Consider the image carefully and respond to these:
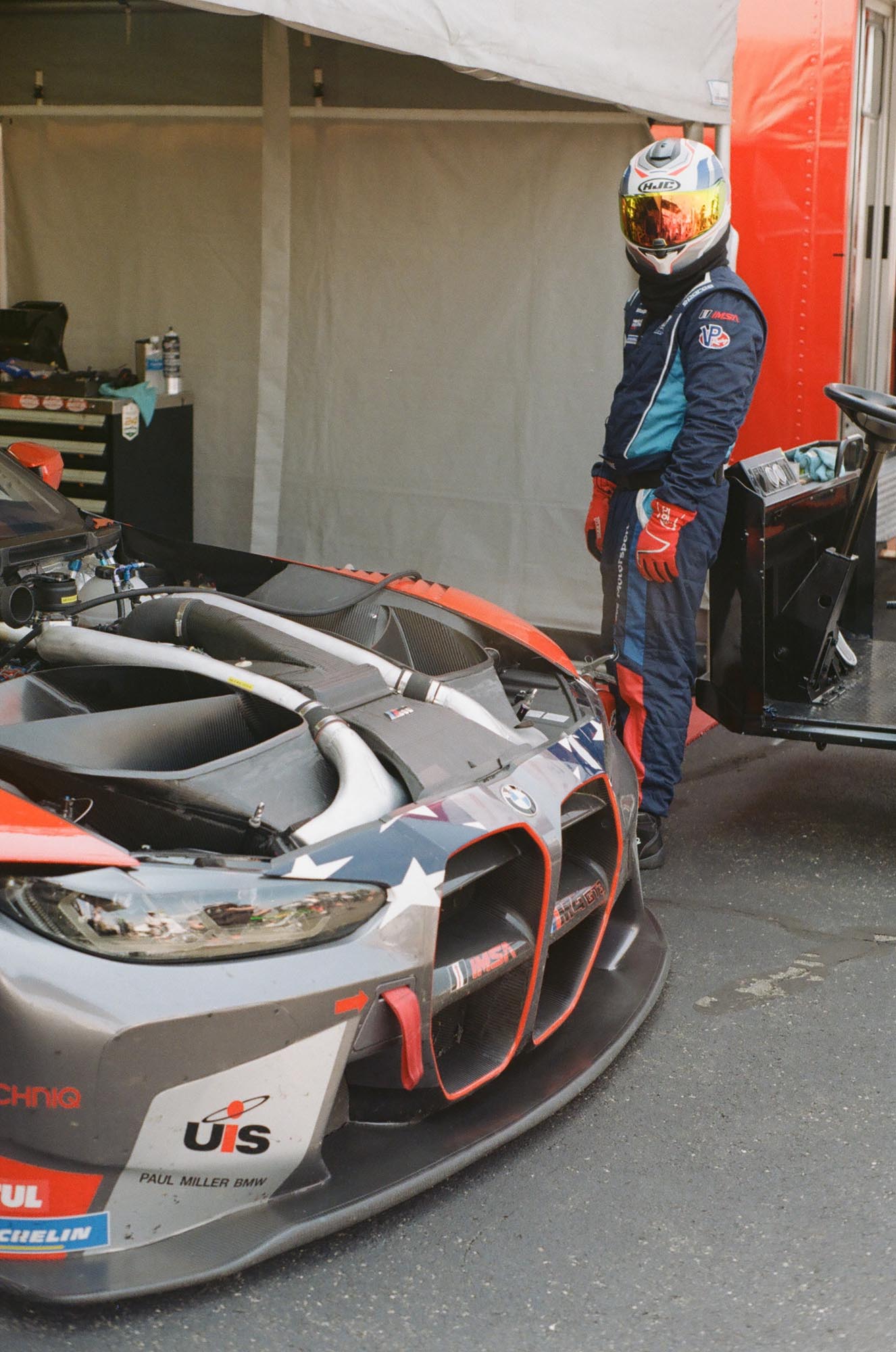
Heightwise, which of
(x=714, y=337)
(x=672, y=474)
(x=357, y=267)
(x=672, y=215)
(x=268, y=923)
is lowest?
(x=268, y=923)

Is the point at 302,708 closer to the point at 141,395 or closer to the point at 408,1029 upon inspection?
the point at 408,1029

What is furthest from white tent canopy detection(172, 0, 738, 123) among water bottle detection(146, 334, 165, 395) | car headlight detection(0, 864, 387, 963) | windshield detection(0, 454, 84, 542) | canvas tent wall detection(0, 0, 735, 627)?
water bottle detection(146, 334, 165, 395)

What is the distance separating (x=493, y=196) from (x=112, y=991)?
538 centimetres

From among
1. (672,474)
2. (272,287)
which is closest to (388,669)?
(672,474)

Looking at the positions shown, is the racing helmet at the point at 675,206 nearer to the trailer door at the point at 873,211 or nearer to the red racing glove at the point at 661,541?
the red racing glove at the point at 661,541

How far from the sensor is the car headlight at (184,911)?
2170mm

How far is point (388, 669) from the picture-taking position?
3.12 metres

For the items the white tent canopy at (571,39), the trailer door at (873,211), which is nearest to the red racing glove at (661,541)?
the white tent canopy at (571,39)

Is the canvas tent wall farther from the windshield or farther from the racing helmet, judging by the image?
the windshield

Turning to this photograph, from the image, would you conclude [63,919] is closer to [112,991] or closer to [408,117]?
[112,991]

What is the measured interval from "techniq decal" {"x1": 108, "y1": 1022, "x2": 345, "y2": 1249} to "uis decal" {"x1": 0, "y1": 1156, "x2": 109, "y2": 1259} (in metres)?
0.04

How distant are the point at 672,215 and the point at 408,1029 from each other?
2721 millimetres

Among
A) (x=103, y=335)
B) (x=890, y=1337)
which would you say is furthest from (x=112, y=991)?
(x=103, y=335)

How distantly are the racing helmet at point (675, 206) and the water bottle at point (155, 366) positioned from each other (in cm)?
378
